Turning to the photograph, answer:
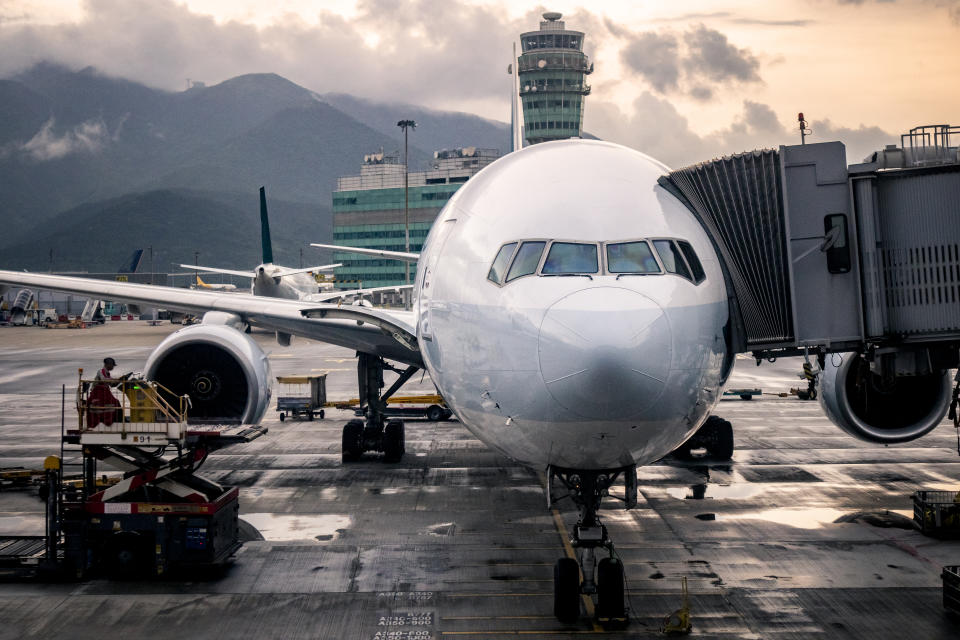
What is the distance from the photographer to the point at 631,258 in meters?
9.45

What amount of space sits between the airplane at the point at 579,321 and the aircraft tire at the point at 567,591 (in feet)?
0.06

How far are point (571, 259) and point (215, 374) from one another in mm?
10954

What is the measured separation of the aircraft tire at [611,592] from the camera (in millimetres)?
11523

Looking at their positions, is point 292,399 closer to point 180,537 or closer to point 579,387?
point 180,537

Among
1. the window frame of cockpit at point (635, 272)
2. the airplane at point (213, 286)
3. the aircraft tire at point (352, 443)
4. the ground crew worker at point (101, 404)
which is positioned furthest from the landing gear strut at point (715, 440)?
the airplane at point (213, 286)

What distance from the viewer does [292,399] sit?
3077 centimetres

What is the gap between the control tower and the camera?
154 m

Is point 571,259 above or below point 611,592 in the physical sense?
above

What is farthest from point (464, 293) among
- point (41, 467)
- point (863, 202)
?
point (41, 467)

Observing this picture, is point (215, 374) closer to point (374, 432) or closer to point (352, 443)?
point (352, 443)

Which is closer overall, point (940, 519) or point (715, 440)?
point (940, 519)

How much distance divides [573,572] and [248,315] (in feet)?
36.4

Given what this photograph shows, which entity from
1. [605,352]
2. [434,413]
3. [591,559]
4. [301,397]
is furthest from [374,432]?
[605,352]

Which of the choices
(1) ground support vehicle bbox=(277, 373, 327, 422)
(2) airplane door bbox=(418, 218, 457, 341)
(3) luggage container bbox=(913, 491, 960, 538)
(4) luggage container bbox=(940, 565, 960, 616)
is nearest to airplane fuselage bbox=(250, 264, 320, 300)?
(1) ground support vehicle bbox=(277, 373, 327, 422)
